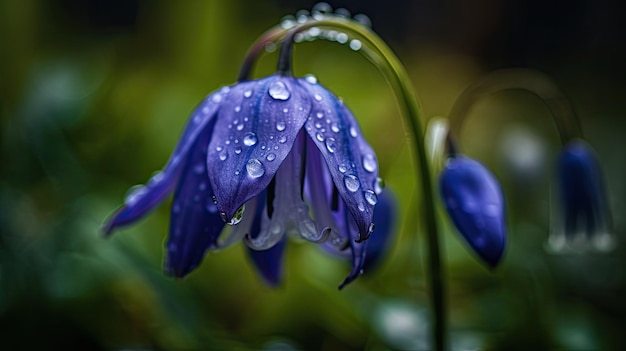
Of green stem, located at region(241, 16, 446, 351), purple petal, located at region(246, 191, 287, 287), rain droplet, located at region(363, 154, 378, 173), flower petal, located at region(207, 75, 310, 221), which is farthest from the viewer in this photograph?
purple petal, located at region(246, 191, 287, 287)

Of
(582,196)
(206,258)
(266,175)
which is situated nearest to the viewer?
(266,175)

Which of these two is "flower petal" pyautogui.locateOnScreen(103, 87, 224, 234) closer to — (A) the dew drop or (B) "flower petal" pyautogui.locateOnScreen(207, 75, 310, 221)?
(B) "flower petal" pyautogui.locateOnScreen(207, 75, 310, 221)

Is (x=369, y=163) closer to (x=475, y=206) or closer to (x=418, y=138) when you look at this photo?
(x=418, y=138)

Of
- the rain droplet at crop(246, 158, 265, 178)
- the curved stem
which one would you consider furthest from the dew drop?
the curved stem

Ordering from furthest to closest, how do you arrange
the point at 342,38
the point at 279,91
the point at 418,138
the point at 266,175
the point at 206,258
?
1. the point at 206,258
2. the point at 342,38
3. the point at 418,138
4. the point at 279,91
5. the point at 266,175

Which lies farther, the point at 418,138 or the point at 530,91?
the point at 530,91

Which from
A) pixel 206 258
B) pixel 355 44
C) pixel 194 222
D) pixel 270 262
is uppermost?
pixel 355 44

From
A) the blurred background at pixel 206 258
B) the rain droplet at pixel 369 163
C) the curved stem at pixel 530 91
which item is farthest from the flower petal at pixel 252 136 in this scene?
the curved stem at pixel 530 91

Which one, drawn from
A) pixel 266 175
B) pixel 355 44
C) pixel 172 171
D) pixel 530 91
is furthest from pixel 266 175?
pixel 530 91

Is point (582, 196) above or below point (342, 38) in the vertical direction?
below
